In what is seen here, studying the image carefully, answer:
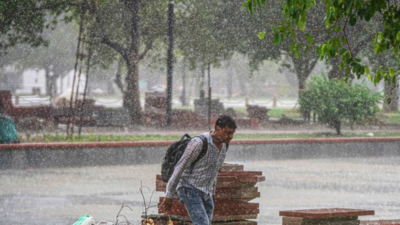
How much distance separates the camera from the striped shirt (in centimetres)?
549

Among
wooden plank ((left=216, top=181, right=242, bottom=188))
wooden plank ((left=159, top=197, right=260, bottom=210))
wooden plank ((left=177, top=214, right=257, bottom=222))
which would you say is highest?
wooden plank ((left=216, top=181, right=242, bottom=188))

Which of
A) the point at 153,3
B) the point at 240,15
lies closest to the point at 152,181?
the point at 153,3

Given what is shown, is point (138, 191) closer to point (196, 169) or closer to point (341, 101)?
point (196, 169)

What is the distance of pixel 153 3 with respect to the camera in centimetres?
2673

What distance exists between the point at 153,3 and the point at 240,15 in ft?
13.3

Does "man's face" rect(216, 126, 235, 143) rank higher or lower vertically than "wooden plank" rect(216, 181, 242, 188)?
higher

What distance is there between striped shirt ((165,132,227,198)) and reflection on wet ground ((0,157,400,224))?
3157 millimetres

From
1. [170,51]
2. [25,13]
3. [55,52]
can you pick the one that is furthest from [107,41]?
[55,52]

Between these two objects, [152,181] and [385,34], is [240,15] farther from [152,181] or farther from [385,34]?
[385,34]

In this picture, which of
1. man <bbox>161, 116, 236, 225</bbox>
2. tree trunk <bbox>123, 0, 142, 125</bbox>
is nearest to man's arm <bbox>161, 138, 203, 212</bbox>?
man <bbox>161, 116, 236, 225</bbox>

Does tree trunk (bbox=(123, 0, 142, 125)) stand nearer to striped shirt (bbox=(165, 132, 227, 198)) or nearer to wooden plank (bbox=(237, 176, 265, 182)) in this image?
wooden plank (bbox=(237, 176, 265, 182))

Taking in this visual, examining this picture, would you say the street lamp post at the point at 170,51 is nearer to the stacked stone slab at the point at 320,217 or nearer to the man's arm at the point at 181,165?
the stacked stone slab at the point at 320,217

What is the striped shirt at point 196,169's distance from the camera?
5.49 metres

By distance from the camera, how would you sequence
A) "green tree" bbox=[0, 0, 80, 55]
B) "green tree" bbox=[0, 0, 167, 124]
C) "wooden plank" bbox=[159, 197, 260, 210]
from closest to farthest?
"wooden plank" bbox=[159, 197, 260, 210], "green tree" bbox=[0, 0, 80, 55], "green tree" bbox=[0, 0, 167, 124]
